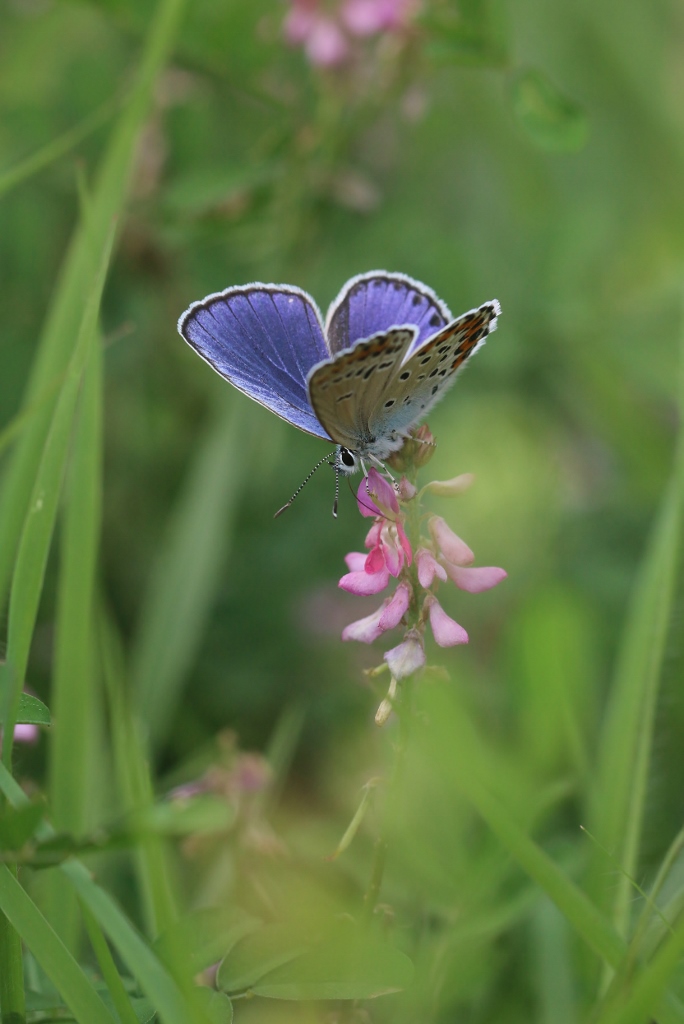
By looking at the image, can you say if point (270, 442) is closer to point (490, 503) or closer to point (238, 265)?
point (238, 265)

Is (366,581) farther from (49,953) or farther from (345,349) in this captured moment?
(49,953)

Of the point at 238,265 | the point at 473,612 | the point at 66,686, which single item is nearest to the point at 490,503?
the point at 473,612

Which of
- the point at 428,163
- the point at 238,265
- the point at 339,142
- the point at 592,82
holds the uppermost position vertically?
the point at 592,82

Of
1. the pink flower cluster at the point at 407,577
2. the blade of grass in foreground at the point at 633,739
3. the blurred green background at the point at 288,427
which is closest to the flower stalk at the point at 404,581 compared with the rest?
the pink flower cluster at the point at 407,577

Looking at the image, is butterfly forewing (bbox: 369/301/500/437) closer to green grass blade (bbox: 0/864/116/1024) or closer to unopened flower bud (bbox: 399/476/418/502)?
unopened flower bud (bbox: 399/476/418/502)

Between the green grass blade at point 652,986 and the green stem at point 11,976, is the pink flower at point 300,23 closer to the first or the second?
the green stem at point 11,976

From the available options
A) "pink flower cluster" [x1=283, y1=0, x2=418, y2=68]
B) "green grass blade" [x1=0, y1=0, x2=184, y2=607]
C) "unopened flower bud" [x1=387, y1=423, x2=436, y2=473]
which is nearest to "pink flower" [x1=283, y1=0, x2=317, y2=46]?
"pink flower cluster" [x1=283, y1=0, x2=418, y2=68]

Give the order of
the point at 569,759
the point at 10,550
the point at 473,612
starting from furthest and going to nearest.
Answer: the point at 473,612 → the point at 569,759 → the point at 10,550
